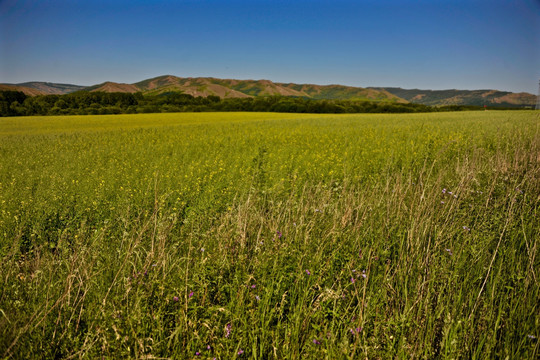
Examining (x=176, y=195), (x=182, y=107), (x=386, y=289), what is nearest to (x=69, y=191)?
(x=176, y=195)

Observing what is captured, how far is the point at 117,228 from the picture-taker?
16.0 ft

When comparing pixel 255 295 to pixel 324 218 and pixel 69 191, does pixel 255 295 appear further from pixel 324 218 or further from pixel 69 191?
pixel 69 191

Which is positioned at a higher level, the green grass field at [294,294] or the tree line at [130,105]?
the tree line at [130,105]

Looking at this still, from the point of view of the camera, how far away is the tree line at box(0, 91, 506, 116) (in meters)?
39.9

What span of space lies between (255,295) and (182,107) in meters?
52.0

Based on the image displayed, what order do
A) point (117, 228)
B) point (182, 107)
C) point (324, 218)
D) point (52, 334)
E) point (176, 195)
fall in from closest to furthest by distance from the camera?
point (52, 334) < point (324, 218) < point (117, 228) < point (176, 195) < point (182, 107)

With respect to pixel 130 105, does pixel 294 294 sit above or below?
below

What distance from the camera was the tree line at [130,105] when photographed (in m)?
39.9

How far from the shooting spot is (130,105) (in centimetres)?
4906

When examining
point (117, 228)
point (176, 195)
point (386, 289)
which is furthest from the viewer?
point (176, 195)

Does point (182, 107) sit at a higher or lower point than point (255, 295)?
higher

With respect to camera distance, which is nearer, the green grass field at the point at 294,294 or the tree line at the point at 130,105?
the green grass field at the point at 294,294

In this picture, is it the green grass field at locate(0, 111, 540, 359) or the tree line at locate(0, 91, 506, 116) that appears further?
the tree line at locate(0, 91, 506, 116)

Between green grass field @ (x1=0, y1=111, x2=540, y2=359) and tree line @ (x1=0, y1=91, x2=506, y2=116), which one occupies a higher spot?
tree line @ (x1=0, y1=91, x2=506, y2=116)
